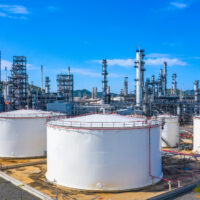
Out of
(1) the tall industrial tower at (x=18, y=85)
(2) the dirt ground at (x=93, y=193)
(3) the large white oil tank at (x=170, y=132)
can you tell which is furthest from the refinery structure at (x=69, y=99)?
(2) the dirt ground at (x=93, y=193)

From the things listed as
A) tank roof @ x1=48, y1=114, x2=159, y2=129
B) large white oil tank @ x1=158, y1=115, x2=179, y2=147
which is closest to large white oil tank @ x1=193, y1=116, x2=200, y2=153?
large white oil tank @ x1=158, y1=115, x2=179, y2=147

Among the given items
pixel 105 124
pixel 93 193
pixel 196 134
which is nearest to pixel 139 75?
pixel 196 134

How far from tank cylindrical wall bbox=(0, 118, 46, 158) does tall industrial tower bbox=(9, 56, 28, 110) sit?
26.3 metres

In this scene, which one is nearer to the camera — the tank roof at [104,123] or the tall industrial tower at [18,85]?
the tank roof at [104,123]

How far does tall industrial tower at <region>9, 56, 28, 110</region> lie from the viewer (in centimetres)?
5375

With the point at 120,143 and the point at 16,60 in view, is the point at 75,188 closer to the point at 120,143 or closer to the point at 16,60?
the point at 120,143

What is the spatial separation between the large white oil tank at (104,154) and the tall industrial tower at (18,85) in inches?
1508

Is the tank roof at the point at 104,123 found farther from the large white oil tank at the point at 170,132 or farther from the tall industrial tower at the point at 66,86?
the tall industrial tower at the point at 66,86

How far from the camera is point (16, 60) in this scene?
2152 inches

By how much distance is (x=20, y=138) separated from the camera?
28.0 m

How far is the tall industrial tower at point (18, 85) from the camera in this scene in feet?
176

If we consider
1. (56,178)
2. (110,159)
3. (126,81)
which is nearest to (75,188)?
(56,178)

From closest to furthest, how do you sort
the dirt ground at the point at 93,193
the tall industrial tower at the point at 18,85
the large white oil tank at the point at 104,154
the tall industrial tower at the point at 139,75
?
the dirt ground at the point at 93,193 → the large white oil tank at the point at 104,154 → the tall industrial tower at the point at 139,75 → the tall industrial tower at the point at 18,85

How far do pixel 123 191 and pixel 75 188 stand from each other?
3.33 metres
